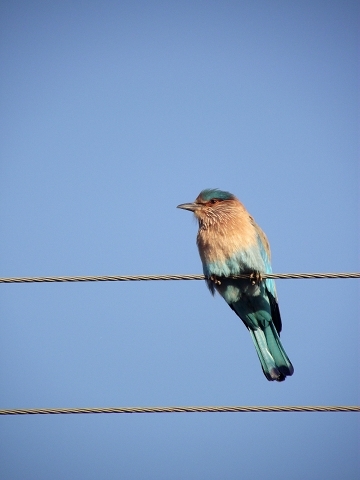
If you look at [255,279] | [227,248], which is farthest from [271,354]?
[227,248]

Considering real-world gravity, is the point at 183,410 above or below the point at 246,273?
below

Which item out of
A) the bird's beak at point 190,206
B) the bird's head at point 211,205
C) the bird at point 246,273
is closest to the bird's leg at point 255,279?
the bird at point 246,273

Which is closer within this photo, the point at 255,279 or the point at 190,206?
the point at 255,279

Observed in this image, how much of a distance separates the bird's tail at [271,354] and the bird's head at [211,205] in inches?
47.2

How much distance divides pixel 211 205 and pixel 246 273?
3.43 feet

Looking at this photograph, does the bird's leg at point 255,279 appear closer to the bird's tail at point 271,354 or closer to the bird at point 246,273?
the bird at point 246,273

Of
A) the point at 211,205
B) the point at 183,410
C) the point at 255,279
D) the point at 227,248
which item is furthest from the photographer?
the point at 211,205

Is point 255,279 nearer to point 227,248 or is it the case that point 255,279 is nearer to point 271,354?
point 227,248

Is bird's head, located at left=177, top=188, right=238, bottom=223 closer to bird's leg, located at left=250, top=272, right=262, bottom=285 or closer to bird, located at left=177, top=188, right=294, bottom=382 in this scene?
bird, located at left=177, top=188, right=294, bottom=382

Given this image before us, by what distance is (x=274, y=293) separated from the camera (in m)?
7.08

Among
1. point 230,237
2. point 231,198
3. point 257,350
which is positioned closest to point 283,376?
point 257,350

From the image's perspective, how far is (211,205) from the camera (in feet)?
24.6

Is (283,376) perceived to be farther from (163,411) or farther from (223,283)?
(163,411)

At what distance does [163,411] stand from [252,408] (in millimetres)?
524
